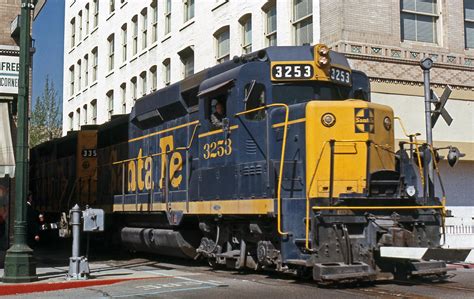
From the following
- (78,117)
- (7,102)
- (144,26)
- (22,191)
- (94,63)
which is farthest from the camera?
(78,117)

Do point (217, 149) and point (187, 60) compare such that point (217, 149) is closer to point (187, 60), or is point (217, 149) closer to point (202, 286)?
point (202, 286)

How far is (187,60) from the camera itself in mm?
28312

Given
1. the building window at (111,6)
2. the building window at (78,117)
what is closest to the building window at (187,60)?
the building window at (111,6)

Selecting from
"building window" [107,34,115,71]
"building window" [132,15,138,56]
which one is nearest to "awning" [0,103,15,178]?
"building window" [132,15,138,56]

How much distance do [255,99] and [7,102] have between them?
18.0 feet

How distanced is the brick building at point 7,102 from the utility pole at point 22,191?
756 mm

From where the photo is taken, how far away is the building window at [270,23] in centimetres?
2202

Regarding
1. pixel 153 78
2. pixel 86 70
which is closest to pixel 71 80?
pixel 86 70

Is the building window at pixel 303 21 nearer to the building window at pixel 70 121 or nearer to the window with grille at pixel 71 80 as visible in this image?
the building window at pixel 70 121

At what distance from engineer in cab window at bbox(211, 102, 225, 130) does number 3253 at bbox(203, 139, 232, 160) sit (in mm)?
320

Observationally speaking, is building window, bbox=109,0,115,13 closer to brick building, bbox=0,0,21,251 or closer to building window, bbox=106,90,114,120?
building window, bbox=106,90,114,120

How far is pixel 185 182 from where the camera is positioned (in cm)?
A: 1346

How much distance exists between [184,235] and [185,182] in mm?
1178

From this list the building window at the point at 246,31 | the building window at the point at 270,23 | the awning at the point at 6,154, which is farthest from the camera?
the building window at the point at 246,31
